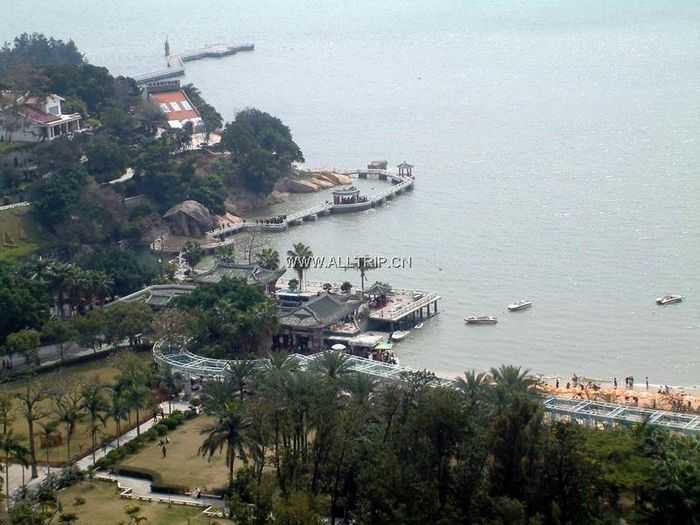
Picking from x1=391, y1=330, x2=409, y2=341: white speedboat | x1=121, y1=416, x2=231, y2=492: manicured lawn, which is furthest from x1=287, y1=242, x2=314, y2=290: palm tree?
x1=121, y1=416, x2=231, y2=492: manicured lawn

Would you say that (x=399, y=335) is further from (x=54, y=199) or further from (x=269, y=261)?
(x=54, y=199)

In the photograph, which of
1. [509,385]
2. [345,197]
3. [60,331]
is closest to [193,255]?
[60,331]

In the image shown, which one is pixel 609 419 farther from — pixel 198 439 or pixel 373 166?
pixel 373 166

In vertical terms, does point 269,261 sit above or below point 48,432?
above

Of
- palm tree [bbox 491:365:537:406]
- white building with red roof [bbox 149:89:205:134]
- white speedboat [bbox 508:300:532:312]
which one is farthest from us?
white building with red roof [bbox 149:89:205:134]

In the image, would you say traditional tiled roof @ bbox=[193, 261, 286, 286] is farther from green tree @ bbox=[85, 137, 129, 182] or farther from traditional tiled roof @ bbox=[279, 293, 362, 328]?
green tree @ bbox=[85, 137, 129, 182]

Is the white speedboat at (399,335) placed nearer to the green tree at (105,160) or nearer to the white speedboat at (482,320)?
the white speedboat at (482,320)
